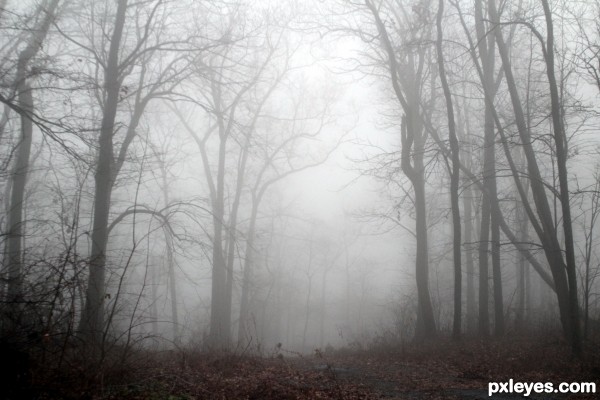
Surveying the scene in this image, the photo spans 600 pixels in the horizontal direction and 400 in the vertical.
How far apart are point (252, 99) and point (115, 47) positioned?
32.7 feet

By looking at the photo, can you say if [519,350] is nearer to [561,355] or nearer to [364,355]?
[561,355]

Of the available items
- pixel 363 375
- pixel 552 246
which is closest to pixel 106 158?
pixel 363 375

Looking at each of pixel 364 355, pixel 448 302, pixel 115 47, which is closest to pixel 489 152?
pixel 364 355

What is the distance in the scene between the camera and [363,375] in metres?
7.99

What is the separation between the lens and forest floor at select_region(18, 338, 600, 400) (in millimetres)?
5145

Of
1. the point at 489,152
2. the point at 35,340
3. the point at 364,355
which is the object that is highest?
the point at 489,152

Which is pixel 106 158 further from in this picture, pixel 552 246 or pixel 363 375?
pixel 552 246

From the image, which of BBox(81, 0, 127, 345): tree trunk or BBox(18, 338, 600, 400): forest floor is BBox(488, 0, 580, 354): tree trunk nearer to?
BBox(18, 338, 600, 400): forest floor

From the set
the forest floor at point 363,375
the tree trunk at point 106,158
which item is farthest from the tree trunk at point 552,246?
the tree trunk at point 106,158

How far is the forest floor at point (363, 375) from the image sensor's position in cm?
514

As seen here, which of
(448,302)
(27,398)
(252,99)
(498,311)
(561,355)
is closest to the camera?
(27,398)

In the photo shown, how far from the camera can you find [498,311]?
41.6ft

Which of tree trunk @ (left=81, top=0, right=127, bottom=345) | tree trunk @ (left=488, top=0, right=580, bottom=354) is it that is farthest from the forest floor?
tree trunk @ (left=81, top=0, right=127, bottom=345)

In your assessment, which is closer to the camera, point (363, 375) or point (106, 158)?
point (363, 375)
